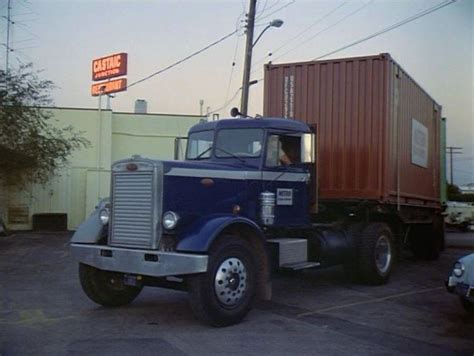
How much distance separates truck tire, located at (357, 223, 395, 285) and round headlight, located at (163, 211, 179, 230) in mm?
4372

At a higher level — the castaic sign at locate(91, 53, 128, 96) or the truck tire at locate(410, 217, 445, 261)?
the castaic sign at locate(91, 53, 128, 96)

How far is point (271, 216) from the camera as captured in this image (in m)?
8.95

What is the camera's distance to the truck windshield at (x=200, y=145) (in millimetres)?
9453

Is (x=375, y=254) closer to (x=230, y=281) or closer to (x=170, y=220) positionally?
(x=230, y=281)

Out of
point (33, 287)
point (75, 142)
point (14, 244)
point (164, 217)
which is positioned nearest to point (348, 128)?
point (164, 217)

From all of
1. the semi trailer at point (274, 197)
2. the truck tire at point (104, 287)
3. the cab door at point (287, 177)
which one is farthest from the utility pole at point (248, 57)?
the truck tire at point (104, 287)

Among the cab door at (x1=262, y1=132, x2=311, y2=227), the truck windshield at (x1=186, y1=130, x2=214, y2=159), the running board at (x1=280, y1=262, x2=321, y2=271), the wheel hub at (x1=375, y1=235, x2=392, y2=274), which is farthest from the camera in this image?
the wheel hub at (x1=375, y1=235, x2=392, y2=274)

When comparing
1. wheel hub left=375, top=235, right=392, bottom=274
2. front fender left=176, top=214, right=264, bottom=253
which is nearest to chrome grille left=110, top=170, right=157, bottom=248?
front fender left=176, top=214, right=264, bottom=253

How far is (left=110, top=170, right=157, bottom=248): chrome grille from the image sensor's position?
7.72 meters

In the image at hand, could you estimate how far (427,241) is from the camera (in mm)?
15516

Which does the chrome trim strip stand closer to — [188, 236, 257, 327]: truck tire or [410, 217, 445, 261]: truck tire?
[188, 236, 257, 327]: truck tire

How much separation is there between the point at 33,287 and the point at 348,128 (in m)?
6.25

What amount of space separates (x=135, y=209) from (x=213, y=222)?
1.04m

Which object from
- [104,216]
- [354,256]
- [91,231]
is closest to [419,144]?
[354,256]
